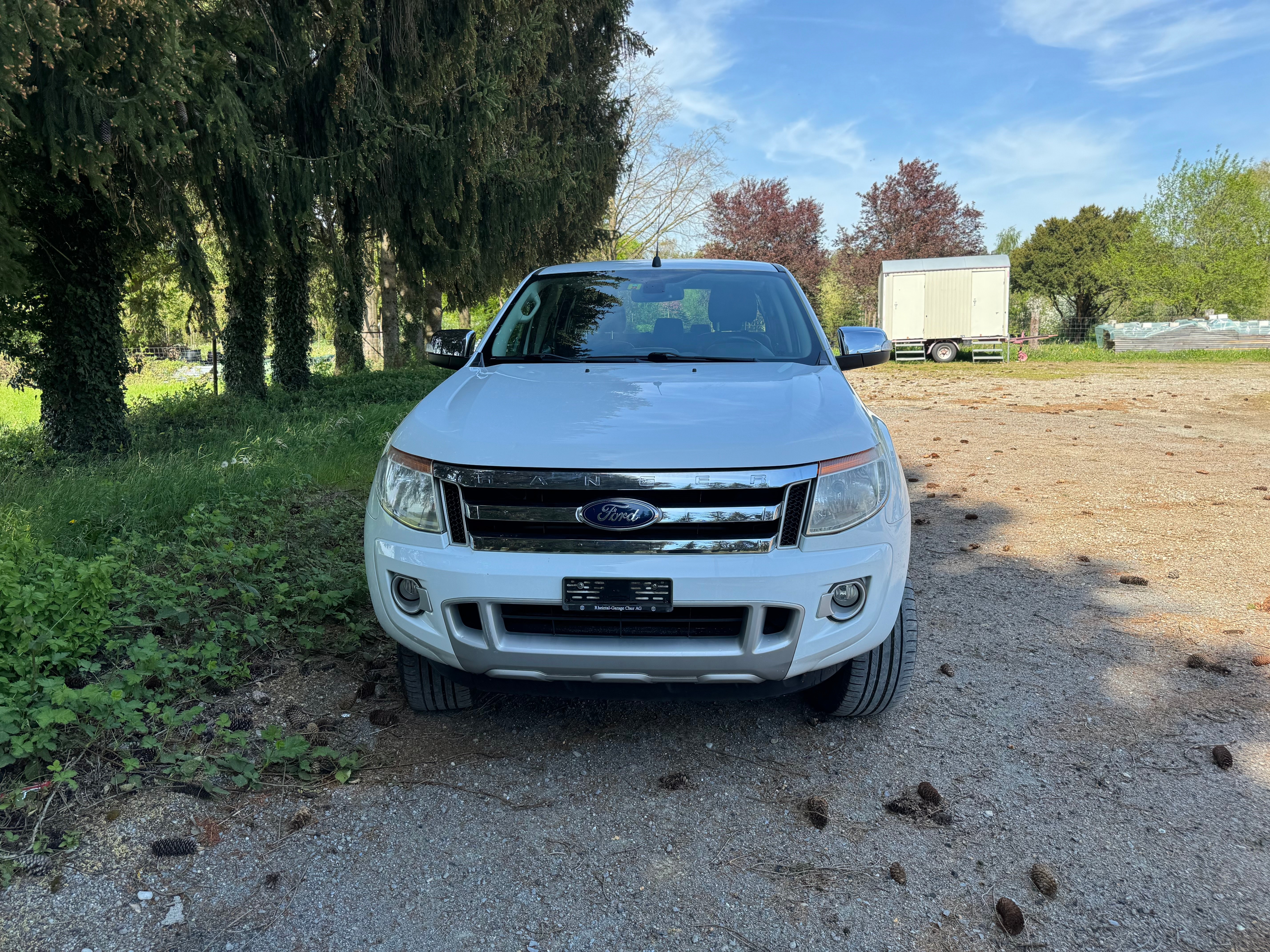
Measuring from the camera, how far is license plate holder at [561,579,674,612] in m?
2.46

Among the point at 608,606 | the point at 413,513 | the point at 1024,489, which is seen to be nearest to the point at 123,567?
the point at 413,513

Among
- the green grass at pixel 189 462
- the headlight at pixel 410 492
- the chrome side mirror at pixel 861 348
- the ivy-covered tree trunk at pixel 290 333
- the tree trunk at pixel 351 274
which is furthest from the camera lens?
the ivy-covered tree trunk at pixel 290 333

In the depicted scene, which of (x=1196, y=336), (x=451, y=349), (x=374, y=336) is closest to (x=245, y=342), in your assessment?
(x=451, y=349)

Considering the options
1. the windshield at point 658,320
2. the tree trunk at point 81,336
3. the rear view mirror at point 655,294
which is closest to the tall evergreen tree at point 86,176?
the tree trunk at point 81,336

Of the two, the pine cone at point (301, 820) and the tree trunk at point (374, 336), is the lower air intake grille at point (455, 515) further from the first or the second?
the tree trunk at point (374, 336)

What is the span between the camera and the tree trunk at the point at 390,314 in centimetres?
2166

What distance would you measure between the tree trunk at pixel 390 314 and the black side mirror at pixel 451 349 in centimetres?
1703

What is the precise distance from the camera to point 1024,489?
7.60m

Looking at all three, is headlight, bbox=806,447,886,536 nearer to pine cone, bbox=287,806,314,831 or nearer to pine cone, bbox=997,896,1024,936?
pine cone, bbox=997,896,1024,936

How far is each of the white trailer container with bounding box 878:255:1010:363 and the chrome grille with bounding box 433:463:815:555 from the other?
1088 inches

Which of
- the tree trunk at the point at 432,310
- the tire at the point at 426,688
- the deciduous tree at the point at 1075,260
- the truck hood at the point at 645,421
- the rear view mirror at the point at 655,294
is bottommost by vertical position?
the tire at the point at 426,688

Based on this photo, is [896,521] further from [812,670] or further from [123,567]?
[123,567]

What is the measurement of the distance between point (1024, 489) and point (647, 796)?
611 cm

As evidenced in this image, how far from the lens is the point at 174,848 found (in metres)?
2.41
